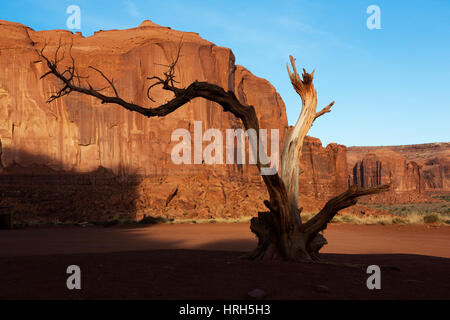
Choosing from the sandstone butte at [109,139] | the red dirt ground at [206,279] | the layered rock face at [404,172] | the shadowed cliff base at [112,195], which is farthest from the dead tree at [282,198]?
the layered rock face at [404,172]

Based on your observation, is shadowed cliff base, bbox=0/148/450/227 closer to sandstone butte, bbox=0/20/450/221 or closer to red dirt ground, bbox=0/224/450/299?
sandstone butte, bbox=0/20/450/221

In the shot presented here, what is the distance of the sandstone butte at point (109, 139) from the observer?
40.2 meters

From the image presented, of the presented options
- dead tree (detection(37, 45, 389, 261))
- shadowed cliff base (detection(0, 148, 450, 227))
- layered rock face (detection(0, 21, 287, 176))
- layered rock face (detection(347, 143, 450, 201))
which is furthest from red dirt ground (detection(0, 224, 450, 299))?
layered rock face (detection(347, 143, 450, 201))

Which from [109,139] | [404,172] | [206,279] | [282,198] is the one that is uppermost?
[109,139]

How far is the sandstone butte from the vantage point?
132 feet

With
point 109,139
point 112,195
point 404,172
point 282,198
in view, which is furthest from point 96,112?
point 404,172

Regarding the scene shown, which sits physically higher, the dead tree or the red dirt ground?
the dead tree

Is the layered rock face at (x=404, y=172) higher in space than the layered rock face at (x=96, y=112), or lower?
lower

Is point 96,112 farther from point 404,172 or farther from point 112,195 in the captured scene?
point 404,172

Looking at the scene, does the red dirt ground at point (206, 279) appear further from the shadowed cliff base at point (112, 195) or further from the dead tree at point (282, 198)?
the shadowed cliff base at point (112, 195)

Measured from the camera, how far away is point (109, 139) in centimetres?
4478

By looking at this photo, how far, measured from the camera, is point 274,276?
6.00 m
